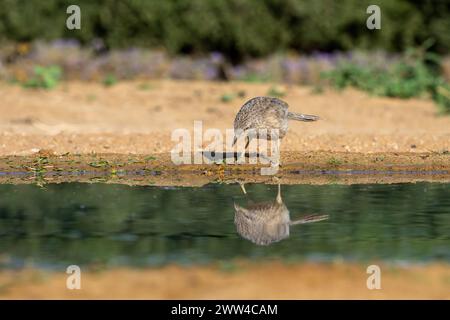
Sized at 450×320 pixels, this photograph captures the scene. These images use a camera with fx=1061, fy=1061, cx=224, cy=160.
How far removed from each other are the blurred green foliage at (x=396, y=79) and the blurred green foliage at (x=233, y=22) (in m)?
1.24

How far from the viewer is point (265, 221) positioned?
9.50m

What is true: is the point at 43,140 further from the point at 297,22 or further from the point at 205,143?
the point at 297,22

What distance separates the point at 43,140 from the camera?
1459 centimetres

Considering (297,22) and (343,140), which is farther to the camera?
(297,22)

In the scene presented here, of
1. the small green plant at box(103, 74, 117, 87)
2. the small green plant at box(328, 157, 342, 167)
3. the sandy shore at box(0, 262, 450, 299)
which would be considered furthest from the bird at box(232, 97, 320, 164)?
the small green plant at box(103, 74, 117, 87)

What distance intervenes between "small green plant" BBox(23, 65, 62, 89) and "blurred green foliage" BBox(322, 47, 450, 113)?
16.2 ft

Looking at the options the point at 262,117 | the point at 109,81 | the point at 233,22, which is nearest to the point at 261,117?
the point at 262,117

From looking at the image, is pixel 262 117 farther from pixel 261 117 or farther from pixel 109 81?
pixel 109 81

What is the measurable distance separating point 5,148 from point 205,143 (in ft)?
8.77

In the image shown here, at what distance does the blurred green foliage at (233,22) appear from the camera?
21422 mm

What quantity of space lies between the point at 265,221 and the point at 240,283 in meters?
2.17

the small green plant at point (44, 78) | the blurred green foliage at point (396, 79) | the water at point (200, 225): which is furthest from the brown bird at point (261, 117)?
the small green plant at point (44, 78)
